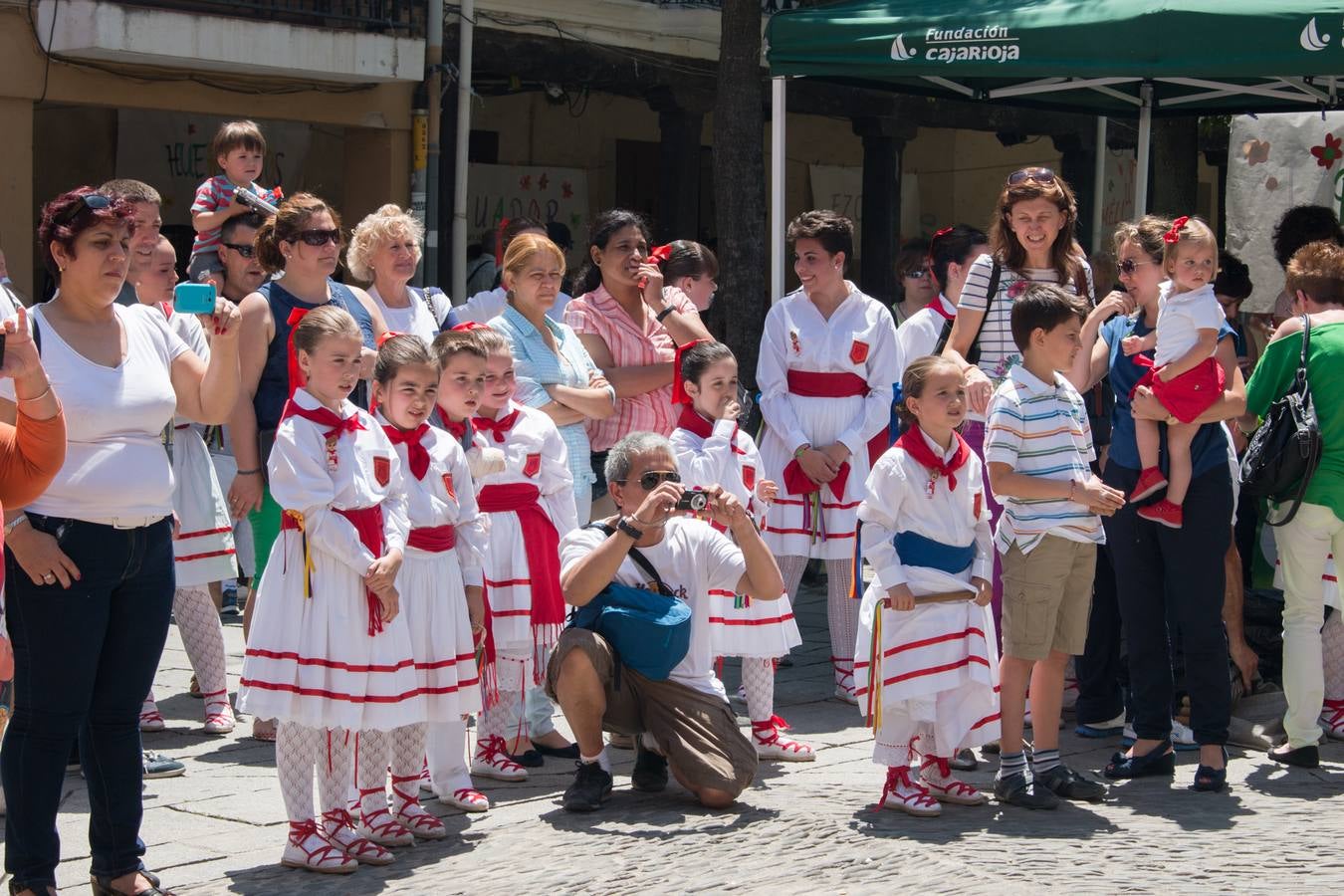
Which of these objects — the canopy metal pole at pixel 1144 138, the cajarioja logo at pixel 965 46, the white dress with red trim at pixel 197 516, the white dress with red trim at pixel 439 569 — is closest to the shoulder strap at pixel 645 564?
the white dress with red trim at pixel 439 569

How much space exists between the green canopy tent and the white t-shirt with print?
11.4ft

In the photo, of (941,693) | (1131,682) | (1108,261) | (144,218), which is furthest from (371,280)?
(1108,261)

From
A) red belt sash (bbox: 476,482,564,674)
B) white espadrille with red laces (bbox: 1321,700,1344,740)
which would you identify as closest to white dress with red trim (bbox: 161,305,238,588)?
red belt sash (bbox: 476,482,564,674)

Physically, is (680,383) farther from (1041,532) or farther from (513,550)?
(1041,532)

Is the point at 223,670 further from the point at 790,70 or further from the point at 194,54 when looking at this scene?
the point at 194,54

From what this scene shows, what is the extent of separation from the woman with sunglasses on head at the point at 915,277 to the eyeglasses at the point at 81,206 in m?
5.46

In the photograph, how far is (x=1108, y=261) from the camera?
8.64 metres

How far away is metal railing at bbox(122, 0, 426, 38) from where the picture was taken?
13.7 meters

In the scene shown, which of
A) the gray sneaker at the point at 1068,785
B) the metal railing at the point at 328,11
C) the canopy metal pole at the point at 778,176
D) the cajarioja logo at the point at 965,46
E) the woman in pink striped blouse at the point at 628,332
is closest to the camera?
the gray sneaker at the point at 1068,785

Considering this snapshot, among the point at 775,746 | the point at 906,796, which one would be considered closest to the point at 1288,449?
the point at 906,796

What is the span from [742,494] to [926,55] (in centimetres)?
326

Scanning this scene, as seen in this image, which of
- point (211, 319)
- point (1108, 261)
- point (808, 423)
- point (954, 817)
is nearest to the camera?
point (211, 319)

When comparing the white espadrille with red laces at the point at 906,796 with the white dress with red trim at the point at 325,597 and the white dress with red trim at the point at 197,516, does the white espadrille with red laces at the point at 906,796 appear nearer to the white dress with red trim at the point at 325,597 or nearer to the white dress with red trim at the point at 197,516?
the white dress with red trim at the point at 325,597

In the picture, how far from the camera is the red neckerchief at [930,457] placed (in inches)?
224
